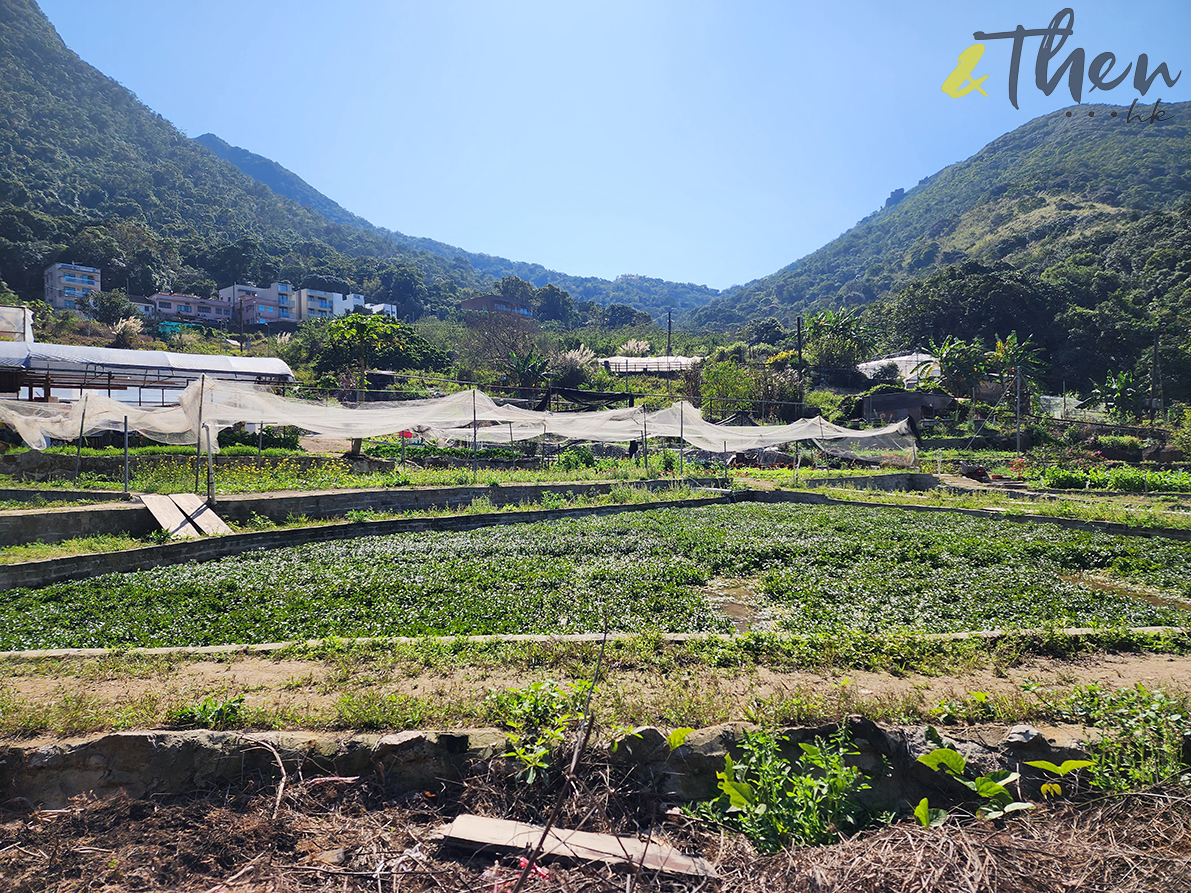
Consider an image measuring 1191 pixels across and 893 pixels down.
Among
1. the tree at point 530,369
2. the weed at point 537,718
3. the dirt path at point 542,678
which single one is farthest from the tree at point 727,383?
the weed at point 537,718

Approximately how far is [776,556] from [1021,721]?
5063mm

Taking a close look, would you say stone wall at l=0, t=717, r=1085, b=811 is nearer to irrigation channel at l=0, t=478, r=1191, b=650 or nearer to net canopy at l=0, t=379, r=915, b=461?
irrigation channel at l=0, t=478, r=1191, b=650

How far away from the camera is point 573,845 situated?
100.0 inches

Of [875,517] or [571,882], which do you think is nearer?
[571,882]

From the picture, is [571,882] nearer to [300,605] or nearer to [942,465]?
[300,605]

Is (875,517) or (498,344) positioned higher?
(498,344)

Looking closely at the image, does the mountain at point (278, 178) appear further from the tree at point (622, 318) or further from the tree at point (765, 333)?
the tree at point (765, 333)

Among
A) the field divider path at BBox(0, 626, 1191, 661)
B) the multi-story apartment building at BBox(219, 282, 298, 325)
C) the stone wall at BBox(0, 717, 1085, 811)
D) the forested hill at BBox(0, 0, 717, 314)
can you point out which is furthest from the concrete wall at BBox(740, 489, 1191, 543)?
the forested hill at BBox(0, 0, 717, 314)

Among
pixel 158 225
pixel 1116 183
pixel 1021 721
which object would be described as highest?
pixel 1116 183

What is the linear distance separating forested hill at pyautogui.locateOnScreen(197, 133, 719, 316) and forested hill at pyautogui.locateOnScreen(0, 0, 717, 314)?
46751mm

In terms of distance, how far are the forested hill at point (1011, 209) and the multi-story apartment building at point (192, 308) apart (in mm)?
84562

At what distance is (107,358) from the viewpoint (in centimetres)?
2688

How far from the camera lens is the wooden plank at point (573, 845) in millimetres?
2434

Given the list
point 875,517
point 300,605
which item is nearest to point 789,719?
point 300,605
